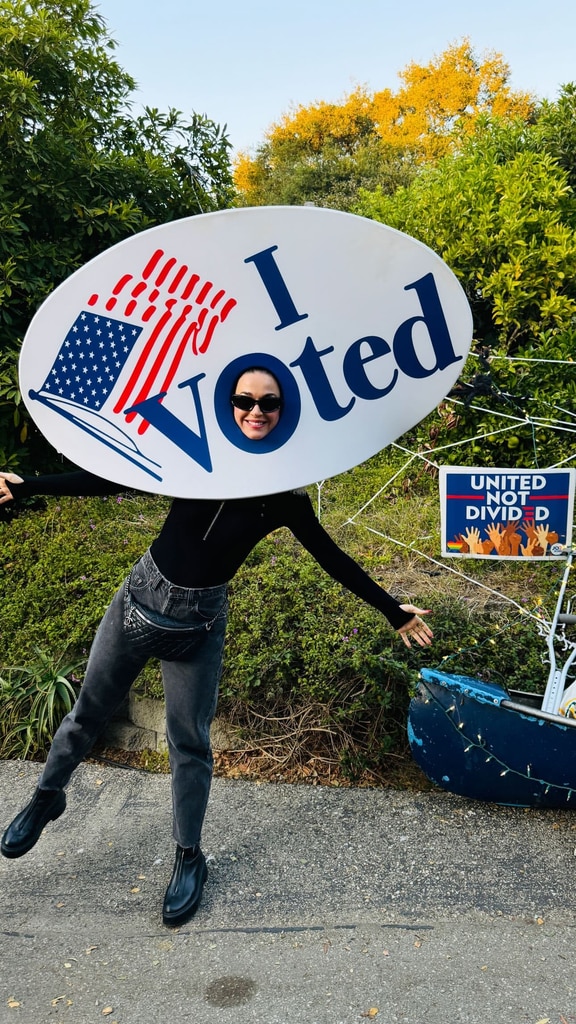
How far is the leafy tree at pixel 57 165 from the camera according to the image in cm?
479

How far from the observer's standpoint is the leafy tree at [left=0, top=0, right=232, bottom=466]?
15.7ft

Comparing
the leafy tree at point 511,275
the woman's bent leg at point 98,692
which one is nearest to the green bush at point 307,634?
the leafy tree at point 511,275

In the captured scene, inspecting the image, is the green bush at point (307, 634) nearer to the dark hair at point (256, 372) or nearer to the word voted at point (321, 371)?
the word voted at point (321, 371)

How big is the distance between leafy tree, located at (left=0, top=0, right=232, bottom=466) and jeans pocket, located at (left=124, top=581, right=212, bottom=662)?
2.74 m

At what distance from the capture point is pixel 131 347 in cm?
228

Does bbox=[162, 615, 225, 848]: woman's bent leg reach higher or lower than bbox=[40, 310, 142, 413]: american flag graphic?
lower

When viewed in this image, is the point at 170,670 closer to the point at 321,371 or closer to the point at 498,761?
the point at 321,371

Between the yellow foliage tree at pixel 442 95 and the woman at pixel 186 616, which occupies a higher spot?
the yellow foliage tree at pixel 442 95

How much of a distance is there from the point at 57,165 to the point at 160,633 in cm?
377

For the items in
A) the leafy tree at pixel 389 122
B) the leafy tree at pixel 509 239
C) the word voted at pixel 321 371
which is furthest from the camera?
the leafy tree at pixel 389 122

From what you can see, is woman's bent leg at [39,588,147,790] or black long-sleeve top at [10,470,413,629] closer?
black long-sleeve top at [10,470,413,629]

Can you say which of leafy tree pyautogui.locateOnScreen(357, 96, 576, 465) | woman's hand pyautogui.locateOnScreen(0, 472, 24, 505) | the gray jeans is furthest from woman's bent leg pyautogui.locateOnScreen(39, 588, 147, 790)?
leafy tree pyautogui.locateOnScreen(357, 96, 576, 465)

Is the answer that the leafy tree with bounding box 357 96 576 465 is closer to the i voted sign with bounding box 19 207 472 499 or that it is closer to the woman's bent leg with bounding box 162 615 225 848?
the i voted sign with bounding box 19 207 472 499

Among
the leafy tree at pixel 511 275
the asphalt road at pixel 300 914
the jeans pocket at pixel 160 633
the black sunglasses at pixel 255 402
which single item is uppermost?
the leafy tree at pixel 511 275
